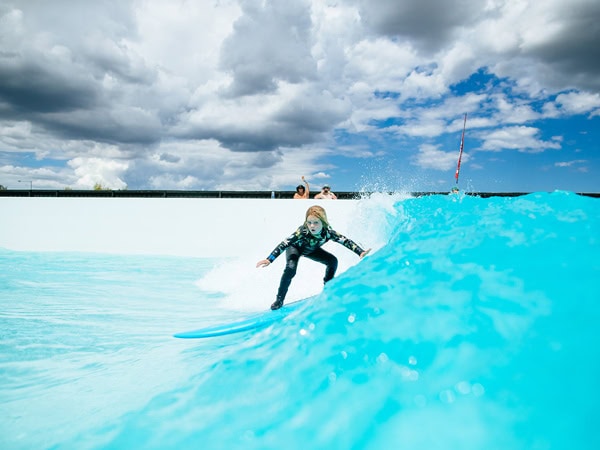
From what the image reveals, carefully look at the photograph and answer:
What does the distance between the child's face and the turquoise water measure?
0.88 m

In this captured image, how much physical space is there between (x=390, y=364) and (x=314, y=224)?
246 centimetres

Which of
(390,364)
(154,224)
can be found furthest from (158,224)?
(390,364)

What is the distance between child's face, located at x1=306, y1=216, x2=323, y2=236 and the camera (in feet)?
15.2

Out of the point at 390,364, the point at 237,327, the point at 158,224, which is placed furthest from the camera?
the point at 158,224

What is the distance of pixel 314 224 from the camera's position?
4.66 m

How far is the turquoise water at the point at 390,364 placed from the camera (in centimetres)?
206

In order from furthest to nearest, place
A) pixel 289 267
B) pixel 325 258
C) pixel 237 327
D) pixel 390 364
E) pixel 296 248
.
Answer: pixel 325 258, pixel 296 248, pixel 289 267, pixel 237 327, pixel 390 364

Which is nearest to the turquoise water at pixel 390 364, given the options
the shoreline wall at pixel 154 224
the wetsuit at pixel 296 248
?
the wetsuit at pixel 296 248

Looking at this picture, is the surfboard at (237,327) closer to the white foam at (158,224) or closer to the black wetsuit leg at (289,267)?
the black wetsuit leg at (289,267)

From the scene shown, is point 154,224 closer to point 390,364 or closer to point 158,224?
point 158,224

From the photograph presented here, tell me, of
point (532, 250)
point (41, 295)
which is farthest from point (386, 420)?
point (41, 295)

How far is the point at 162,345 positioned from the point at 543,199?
4.91m

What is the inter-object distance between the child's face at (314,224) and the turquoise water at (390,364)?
88 centimetres

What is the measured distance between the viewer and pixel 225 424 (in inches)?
93.5
